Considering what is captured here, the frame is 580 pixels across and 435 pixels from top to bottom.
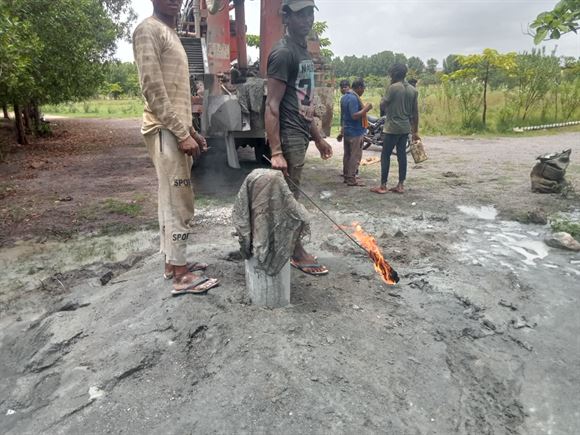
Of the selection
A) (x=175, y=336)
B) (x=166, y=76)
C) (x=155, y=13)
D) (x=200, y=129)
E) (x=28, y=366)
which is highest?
(x=155, y=13)

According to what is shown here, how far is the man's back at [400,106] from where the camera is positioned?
6.30 metres

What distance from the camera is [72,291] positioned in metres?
3.78

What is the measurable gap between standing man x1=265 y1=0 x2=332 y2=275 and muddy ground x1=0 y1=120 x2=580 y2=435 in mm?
929

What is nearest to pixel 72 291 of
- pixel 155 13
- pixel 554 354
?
pixel 155 13

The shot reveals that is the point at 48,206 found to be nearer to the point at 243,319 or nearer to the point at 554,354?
the point at 243,319

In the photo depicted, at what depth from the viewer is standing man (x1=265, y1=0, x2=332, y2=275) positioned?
3070 millimetres

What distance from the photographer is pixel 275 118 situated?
3.17 metres

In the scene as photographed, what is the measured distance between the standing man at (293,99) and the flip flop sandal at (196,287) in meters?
0.82

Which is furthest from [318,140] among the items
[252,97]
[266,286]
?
[252,97]

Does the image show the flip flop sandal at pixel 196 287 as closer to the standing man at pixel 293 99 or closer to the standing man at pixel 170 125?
Result: the standing man at pixel 170 125

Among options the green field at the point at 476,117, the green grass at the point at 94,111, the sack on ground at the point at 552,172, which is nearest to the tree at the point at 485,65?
the green field at the point at 476,117

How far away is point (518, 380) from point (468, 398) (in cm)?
43

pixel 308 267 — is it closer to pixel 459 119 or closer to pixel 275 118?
pixel 275 118

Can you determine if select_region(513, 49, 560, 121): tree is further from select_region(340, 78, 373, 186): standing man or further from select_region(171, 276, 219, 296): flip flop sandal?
select_region(171, 276, 219, 296): flip flop sandal
